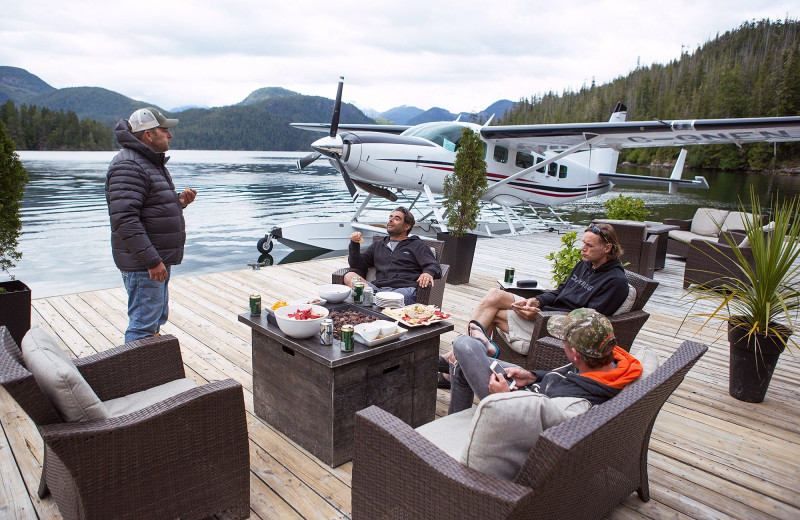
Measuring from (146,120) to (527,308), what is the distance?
2646mm

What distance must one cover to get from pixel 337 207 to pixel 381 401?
18998 mm

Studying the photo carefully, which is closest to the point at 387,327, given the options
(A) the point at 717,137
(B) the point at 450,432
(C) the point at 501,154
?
(B) the point at 450,432

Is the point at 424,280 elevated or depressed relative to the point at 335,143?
depressed

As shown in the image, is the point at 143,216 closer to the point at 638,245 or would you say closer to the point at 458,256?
the point at 458,256

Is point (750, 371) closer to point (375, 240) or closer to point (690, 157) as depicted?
point (375, 240)

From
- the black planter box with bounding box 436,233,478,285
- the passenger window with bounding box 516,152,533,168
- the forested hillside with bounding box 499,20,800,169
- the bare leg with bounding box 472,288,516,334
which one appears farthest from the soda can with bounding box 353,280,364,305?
the forested hillside with bounding box 499,20,800,169

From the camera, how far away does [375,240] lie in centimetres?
417

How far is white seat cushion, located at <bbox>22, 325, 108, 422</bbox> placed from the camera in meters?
1.50

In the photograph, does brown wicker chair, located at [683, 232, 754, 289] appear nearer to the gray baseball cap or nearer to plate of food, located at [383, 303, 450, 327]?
plate of food, located at [383, 303, 450, 327]

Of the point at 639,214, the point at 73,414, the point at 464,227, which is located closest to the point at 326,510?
the point at 73,414

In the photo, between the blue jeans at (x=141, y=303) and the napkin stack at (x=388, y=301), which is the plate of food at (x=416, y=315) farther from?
the blue jeans at (x=141, y=303)

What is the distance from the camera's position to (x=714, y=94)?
3049 inches

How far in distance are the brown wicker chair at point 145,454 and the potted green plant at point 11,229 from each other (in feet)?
5.65

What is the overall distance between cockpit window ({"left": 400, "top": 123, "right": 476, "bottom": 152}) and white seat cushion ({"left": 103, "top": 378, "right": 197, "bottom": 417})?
→ 9414 millimetres
